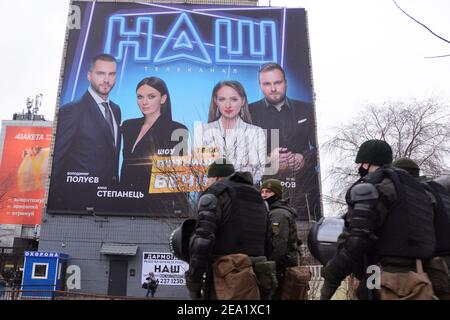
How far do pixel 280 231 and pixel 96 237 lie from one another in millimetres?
19536

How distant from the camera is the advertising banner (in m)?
22.3

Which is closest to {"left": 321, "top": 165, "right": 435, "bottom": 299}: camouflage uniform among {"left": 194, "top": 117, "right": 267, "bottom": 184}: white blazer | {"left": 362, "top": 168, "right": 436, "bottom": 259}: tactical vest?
{"left": 362, "top": 168, "right": 436, "bottom": 259}: tactical vest

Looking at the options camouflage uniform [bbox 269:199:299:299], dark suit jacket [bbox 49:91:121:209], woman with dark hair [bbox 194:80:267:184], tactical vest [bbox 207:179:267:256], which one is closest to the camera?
tactical vest [bbox 207:179:267:256]

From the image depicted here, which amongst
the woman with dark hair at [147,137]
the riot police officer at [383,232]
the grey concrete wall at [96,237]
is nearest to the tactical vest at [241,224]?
the riot police officer at [383,232]

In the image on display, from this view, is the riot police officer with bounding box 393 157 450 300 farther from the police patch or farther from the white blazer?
the white blazer

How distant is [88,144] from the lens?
2345 cm

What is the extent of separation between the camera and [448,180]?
4.08m

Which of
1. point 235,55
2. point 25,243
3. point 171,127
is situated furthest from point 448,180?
point 25,243

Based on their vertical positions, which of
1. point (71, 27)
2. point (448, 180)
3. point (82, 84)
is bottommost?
point (448, 180)

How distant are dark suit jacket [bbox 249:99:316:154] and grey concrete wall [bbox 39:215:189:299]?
24.1ft

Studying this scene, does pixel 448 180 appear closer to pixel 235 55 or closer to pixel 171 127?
pixel 171 127

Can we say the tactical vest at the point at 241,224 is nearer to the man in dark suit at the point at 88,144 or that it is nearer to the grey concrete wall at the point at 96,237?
the grey concrete wall at the point at 96,237

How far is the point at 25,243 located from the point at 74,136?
31649 millimetres

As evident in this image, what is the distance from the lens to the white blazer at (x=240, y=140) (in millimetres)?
19438
